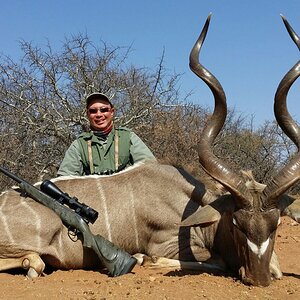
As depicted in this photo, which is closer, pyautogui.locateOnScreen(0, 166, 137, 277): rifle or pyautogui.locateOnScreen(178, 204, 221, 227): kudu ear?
pyautogui.locateOnScreen(178, 204, 221, 227): kudu ear

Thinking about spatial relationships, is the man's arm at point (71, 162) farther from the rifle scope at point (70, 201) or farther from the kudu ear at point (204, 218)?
the kudu ear at point (204, 218)

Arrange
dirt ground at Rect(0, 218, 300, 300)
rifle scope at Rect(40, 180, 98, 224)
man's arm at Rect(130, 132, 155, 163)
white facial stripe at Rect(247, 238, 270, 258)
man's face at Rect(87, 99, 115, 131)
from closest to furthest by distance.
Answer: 1. dirt ground at Rect(0, 218, 300, 300)
2. white facial stripe at Rect(247, 238, 270, 258)
3. rifle scope at Rect(40, 180, 98, 224)
4. man's arm at Rect(130, 132, 155, 163)
5. man's face at Rect(87, 99, 115, 131)

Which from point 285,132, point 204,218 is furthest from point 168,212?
point 285,132

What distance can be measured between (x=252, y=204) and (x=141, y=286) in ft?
2.73

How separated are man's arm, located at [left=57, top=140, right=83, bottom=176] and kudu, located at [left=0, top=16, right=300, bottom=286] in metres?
0.36

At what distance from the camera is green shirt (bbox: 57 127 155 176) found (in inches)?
173

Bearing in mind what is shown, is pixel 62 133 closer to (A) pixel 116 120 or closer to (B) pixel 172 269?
(A) pixel 116 120

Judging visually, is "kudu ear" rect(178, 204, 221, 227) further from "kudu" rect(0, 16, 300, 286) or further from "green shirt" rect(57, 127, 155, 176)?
"green shirt" rect(57, 127, 155, 176)

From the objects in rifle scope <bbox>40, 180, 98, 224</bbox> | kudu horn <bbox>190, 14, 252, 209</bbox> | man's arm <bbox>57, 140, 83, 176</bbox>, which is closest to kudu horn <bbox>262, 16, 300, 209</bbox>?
kudu horn <bbox>190, 14, 252, 209</bbox>

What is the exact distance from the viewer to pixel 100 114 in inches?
180

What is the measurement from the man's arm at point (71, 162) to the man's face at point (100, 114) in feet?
0.88

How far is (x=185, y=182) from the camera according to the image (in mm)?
3943

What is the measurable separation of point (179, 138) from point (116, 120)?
940 millimetres

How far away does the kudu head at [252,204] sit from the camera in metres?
3.09
